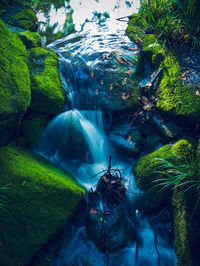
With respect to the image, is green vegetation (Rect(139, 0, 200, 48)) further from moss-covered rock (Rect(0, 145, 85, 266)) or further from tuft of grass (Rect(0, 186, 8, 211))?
tuft of grass (Rect(0, 186, 8, 211))

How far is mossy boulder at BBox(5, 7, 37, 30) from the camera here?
4.10 metres

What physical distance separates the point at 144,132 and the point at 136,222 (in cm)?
175

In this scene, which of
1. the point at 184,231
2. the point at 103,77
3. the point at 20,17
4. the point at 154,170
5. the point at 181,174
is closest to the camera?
the point at 184,231

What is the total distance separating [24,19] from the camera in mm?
4250

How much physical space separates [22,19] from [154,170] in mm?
5006

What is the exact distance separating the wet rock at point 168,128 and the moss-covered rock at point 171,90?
147mm

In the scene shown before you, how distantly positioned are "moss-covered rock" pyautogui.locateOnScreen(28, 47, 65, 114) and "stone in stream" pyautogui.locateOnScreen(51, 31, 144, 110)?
1.19ft

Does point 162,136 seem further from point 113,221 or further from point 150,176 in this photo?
point 113,221

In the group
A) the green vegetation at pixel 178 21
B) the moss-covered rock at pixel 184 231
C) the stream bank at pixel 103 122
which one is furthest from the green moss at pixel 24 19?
the moss-covered rock at pixel 184 231

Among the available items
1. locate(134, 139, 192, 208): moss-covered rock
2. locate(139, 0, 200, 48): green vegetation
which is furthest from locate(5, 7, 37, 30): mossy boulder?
locate(134, 139, 192, 208): moss-covered rock

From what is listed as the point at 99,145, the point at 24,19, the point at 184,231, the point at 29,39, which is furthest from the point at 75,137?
the point at 24,19

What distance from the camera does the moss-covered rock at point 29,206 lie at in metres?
1.90

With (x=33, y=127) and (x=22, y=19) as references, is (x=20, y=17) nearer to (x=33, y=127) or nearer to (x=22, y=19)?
(x=22, y=19)

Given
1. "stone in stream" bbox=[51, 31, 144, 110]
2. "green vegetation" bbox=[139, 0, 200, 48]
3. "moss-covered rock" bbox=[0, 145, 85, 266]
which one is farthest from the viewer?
"stone in stream" bbox=[51, 31, 144, 110]
